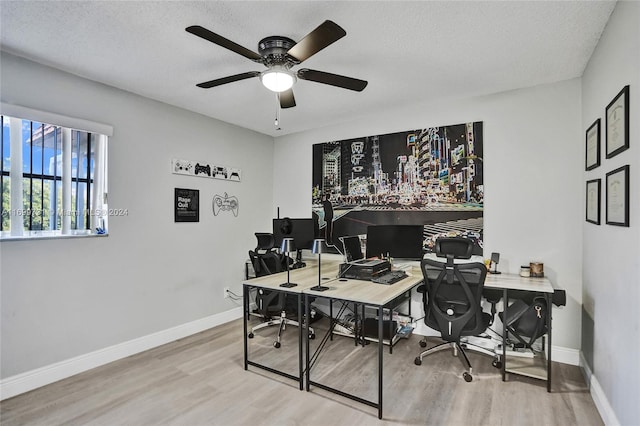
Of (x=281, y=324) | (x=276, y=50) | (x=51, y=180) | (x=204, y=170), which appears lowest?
(x=281, y=324)

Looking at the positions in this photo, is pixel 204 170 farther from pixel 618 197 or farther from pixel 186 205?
pixel 618 197

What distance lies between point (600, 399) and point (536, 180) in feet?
5.94

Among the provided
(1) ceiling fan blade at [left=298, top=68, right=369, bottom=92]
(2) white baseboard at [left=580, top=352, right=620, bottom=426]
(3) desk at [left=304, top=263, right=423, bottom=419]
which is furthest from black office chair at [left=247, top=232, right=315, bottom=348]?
(2) white baseboard at [left=580, top=352, right=620, bottom=426]

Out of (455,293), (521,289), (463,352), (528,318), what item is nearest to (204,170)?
(455,293)

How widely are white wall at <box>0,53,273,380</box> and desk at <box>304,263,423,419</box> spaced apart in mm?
1853

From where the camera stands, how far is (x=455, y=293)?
8.79 ft

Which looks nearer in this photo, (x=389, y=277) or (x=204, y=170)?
(x=389, y=277)

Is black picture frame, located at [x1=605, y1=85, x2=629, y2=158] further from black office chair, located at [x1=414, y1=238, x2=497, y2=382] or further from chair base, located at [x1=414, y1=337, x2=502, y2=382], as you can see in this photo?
chair base, located at [x1=414, y1=337, x2=502, y2=382]

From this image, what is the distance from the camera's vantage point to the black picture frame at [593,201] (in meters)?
2.33

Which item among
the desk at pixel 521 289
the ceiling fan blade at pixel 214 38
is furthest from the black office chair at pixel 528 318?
the ceiling fan blade at pixel 214 38

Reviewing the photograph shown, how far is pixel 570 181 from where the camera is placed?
9.55 feet

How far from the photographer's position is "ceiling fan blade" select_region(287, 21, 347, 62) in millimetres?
1654

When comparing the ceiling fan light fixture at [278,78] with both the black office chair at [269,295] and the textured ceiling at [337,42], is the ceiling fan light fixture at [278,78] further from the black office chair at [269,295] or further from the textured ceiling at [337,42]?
the black office chair at [269,295]

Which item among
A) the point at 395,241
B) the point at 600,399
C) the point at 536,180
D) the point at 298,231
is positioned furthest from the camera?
the point at 298,231
